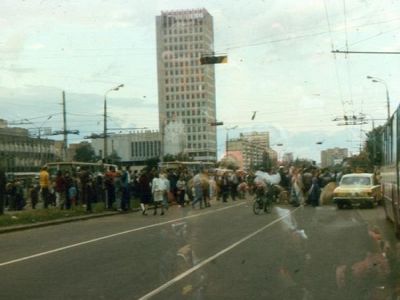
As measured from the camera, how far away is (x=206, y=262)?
11148mm

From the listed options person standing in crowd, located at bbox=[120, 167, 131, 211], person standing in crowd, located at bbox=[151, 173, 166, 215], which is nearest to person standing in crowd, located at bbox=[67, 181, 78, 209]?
person standing in crowd, located at bbox=[120, 167, 131, 211]

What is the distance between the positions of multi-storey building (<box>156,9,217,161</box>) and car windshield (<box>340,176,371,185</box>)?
828 cm

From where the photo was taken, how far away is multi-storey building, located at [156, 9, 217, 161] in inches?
1066

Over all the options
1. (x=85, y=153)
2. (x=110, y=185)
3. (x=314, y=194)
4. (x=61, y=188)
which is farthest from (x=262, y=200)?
(x=85, y=153)

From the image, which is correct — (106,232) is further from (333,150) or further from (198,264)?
(333,150)

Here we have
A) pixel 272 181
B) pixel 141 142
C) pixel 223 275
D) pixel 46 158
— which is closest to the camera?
pixel 223 275

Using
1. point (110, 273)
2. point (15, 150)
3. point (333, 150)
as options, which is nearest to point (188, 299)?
point (110, 273)

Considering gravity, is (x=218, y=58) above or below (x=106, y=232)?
above

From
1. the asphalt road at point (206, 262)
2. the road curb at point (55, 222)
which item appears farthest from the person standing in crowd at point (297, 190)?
the asphalt road at point (206, 262)

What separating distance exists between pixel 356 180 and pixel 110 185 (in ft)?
34.8

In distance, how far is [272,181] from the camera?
26203mm

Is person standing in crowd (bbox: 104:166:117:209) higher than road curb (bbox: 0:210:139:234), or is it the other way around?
person standing in crowd (bbox: 104:166:117:209)

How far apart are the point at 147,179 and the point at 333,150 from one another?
11409cm

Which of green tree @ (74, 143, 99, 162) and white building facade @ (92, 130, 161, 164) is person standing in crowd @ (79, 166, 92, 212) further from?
green tree @ (74, 143, 99, 162)
